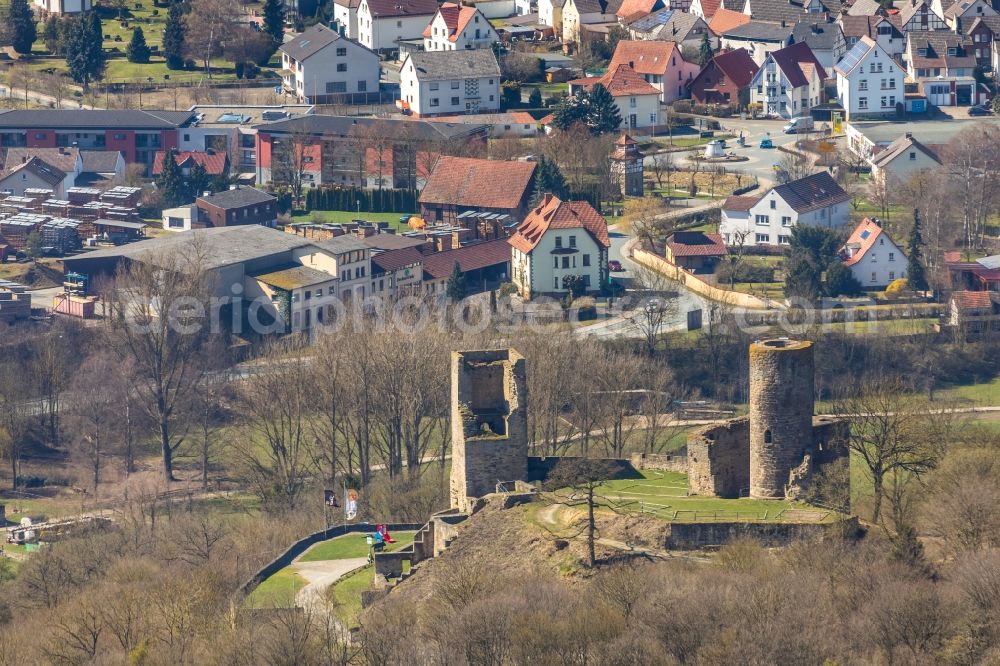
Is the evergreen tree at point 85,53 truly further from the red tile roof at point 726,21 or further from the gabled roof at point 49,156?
the red tile roof at point 726,21

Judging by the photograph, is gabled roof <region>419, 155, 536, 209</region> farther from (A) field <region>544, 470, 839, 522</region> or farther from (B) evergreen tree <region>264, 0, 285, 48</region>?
(A) field <region>544, 470, 839, 522</region>

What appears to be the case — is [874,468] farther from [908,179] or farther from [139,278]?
[908,179]

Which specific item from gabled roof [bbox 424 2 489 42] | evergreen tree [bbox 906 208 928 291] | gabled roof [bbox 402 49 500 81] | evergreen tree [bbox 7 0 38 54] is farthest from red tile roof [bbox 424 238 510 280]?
evergreen tree [bbox 7 0 38 54]

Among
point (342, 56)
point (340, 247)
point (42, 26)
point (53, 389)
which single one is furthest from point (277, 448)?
point (42, 26)

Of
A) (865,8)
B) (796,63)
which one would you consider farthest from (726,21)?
(796,63)

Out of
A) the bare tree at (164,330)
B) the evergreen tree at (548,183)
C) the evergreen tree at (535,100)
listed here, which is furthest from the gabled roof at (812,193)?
the bare tree at (164,330)
